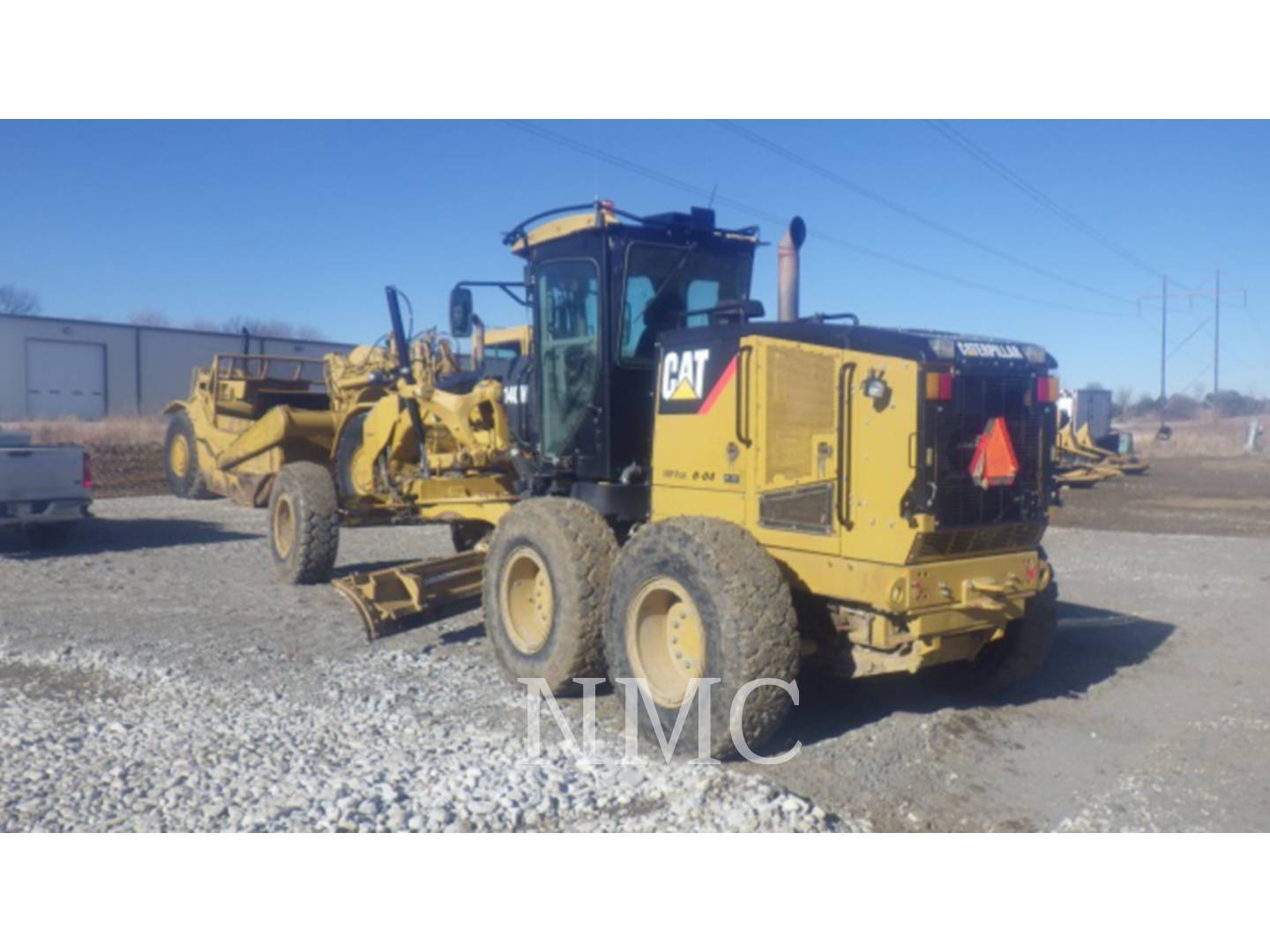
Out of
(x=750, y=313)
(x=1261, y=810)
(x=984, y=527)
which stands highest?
(x=750, y=313)

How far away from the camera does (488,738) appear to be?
5.56 metres

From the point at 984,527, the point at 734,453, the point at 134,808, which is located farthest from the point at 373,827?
the point at 984,527

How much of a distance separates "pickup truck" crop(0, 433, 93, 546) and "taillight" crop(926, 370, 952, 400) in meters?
10.3

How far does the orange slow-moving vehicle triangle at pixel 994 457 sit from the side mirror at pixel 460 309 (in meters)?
3.69

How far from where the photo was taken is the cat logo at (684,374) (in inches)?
236

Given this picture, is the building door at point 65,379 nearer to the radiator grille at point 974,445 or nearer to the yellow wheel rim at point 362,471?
the yellow wheel rim at point 362,471

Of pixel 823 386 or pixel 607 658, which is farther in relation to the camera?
pixel 607 658

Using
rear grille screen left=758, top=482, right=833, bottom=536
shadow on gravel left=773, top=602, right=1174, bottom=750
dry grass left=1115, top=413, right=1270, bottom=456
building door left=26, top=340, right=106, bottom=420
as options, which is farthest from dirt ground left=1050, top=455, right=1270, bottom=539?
building door left=26, top=340, right=106, bottom=420

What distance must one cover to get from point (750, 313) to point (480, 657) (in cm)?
304

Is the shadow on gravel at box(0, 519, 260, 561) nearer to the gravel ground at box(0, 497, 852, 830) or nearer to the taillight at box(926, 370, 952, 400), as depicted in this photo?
the gravel ground at box(0, 497, 852, 830)

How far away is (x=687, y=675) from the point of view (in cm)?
553

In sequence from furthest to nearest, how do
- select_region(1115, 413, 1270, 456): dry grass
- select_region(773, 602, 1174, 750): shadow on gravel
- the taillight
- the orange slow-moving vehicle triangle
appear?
select_region(1115, 413, 1270, 456): dry grass → select_region(773, 602, 1174, 750): shadow on gravel → the orange slow-moving vehicle triangle → the taillight

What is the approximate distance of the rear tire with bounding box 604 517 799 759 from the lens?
198 inches
